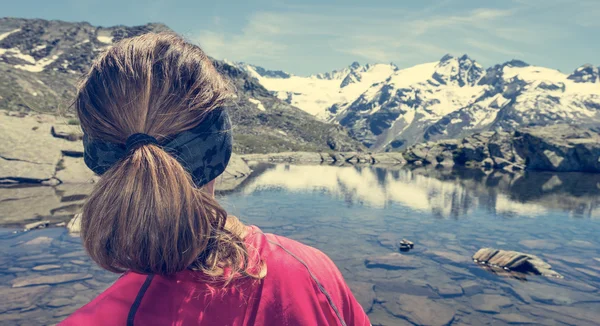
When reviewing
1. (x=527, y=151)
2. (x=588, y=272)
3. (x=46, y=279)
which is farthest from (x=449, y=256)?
(x=527, y=151)

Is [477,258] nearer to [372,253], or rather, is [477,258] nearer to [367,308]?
[372,253]

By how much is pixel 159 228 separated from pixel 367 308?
8.42m

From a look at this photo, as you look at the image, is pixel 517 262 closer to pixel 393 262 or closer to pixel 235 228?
pixel 393 262

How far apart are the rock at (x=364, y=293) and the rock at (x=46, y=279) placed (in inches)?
259

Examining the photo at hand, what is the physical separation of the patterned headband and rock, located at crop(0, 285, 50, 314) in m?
8.12

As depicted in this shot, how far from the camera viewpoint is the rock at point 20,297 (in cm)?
823

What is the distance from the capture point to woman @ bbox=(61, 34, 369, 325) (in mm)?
1707

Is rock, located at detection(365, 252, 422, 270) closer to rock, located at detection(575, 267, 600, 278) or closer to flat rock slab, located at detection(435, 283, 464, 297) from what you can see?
flat rock slab, located at detection(435, 283, 464, 297)

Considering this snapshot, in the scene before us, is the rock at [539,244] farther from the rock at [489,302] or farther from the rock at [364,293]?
the rock at [364,293]

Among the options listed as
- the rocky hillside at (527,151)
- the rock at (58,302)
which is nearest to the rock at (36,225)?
the rock at (58,302)

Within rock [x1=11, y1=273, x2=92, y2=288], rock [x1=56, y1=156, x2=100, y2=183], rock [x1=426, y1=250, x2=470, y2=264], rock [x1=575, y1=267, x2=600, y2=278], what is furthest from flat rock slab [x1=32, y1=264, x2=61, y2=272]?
rock [x1=575, y1=267, x2=600, y2=278]

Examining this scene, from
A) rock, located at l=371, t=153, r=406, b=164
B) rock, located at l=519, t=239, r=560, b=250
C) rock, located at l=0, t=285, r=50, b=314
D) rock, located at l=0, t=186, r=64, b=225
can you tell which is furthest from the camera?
rock, located at l=371, t=153, r=406, b=164

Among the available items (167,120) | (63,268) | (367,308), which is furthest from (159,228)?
(63,268)

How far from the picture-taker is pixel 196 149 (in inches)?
80.2
